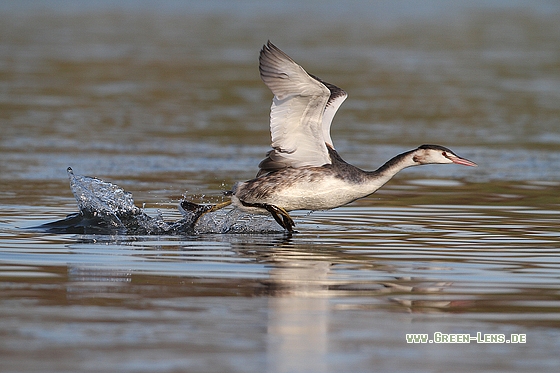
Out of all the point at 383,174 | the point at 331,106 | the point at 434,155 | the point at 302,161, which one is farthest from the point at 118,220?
the point at 434,155

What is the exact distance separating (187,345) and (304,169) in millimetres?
4594

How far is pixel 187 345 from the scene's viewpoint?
6.11m

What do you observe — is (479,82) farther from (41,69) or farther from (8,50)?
(8,50)

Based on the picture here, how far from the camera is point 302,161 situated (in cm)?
1071

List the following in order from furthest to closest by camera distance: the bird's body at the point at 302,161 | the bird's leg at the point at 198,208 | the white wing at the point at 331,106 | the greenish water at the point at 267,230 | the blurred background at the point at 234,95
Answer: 1. the blurred background at the point at 234,95
2. the white wing at the point at 331,106
3. the bird's leg at the point at 198,208
4. the bird's body at the point at 302,161
5. the greenish water at the point at 267,230

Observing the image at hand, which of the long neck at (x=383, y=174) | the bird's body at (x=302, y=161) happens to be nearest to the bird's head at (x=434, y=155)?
the bird's body at (x=302, y=161)

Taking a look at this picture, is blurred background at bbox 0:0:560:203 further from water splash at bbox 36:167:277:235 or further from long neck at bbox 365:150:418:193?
long neck at bbox 365:150:418:193

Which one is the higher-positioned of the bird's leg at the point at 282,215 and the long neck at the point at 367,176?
the long neck at the point at 367,176

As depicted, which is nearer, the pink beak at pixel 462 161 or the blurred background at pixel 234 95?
the pink beak at pixel 462 161

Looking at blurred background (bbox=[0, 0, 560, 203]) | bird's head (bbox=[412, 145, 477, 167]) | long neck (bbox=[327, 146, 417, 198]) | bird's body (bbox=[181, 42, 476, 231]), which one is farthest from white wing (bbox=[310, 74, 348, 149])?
blurred background (bbox=[0, 0, 560, 203])

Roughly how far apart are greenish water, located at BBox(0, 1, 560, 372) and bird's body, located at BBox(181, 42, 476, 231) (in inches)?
13.3

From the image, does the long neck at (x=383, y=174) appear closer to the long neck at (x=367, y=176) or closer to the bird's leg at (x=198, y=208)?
the long neck at (x=367, y=176)

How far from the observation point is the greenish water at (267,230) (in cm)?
620

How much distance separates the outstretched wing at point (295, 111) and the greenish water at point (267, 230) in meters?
0.69
